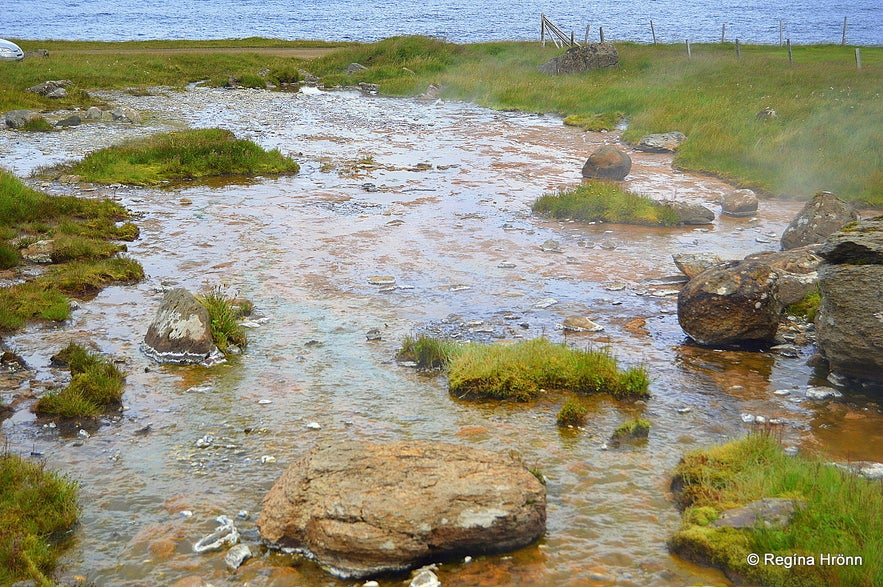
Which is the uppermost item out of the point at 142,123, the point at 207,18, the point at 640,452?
the point at 207,18

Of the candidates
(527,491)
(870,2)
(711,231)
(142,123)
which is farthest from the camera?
(870,2)

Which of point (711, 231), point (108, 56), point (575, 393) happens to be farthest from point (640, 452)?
point (108, 56)

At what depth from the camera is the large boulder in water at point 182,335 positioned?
9.38 meters

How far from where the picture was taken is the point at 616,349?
9773mm

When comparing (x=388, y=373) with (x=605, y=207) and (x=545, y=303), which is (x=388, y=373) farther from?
(x=605, y=207)

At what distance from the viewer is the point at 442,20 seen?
101562 mm

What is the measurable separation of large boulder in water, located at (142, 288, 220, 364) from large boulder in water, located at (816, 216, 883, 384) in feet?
21.8

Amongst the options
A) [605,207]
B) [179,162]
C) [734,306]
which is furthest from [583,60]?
[734,306]

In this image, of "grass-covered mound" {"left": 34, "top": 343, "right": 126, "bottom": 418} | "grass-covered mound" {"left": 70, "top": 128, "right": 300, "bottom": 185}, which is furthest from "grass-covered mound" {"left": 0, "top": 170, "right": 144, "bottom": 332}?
"grass-covered mound" {"left": 70, "top": 128, "right": 300, "bottom": 185}

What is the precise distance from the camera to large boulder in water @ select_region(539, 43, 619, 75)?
38.6 metres

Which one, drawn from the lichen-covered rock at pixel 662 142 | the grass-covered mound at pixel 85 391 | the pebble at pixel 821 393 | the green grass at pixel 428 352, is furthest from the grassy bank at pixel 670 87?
the grass-covered mound at pixel 85 391

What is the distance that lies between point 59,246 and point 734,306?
33.2 ft

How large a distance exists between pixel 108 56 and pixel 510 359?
48024mm

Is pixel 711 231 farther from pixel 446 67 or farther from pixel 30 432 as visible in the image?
pixel 446 67
